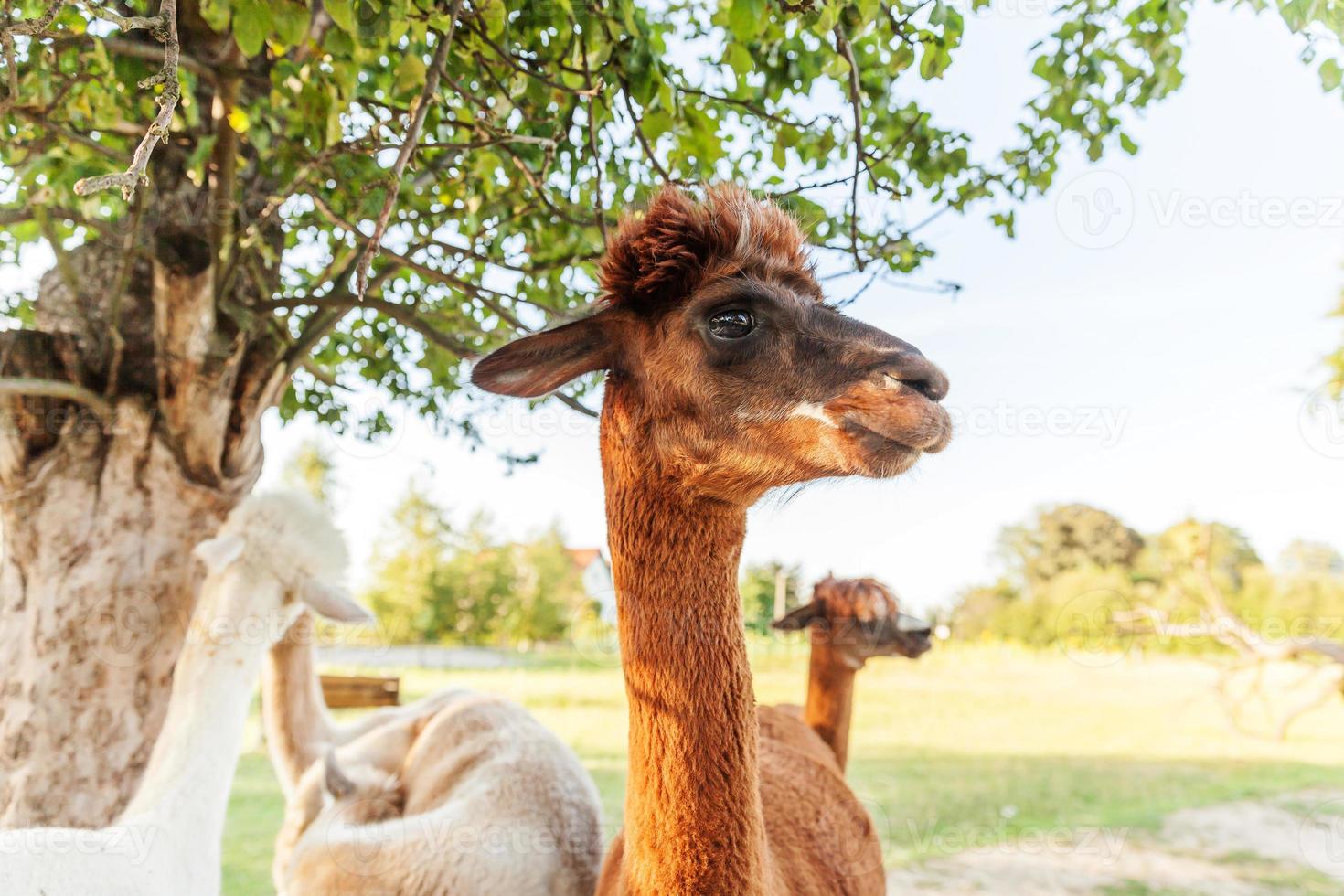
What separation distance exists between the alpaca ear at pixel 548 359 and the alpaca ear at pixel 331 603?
1.75 m

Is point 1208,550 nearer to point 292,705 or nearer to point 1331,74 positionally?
point 1331,74

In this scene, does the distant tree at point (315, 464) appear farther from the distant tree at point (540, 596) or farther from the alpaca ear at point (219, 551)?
the alpaca ear at point (219, 551)

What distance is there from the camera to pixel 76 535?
3176mm

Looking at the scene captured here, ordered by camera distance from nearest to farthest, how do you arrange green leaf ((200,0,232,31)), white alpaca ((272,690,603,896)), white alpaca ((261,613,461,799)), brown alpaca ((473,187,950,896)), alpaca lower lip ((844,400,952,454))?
alpaca lower lip ((844,400,952,454)), brown alpaca ((473,187,950,896)), green leaf ((200,0,232,31)), white alpaca ((272,690,603,896)), white alpaca ((261,613,461,799))

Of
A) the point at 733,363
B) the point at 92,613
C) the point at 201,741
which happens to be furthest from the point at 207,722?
the point at 733,363

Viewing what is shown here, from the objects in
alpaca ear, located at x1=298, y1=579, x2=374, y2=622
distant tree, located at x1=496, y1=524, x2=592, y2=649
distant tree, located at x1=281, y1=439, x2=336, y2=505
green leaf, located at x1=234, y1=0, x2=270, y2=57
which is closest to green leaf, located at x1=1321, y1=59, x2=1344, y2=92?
green leaf, located at x1=234, y1=0, x2=270, y2=57

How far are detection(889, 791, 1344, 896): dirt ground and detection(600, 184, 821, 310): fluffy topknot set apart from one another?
5218mm

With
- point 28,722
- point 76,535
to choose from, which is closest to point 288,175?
point 76,535

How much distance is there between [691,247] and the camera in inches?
75.9

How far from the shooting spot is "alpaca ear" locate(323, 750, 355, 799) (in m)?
3.22

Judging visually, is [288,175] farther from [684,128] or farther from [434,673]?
[434,673]

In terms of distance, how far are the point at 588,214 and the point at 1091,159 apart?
7.04ft

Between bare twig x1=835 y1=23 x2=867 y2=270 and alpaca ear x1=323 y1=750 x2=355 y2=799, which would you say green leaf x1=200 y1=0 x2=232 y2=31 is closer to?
bare twig x1=835 y1=23 x2=867 y2=270

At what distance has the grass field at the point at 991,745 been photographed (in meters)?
7.48
